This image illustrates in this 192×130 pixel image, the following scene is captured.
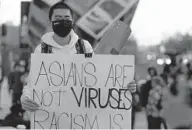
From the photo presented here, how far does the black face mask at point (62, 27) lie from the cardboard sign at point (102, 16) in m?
4.98

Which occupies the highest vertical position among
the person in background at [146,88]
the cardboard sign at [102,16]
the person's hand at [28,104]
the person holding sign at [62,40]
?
the cardboard sign at [102,16]

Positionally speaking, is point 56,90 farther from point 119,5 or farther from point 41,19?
point 41,19

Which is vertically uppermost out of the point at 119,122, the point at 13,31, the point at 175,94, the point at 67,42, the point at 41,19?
the point at 13,31

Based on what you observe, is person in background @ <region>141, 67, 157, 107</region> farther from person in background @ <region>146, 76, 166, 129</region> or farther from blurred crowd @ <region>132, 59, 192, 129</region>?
person in background @ <region>146, 76, 166, 129</region>

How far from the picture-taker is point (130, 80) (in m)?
3.35

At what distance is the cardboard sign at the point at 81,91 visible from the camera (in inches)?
129

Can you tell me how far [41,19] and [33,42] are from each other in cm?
94

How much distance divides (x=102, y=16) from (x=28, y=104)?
18.3 ft

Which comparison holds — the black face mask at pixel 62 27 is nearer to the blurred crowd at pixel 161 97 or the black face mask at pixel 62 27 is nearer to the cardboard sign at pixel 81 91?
the cardboard sign at pixel 81 91

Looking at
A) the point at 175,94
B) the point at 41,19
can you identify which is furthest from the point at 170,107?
the point at 41,19

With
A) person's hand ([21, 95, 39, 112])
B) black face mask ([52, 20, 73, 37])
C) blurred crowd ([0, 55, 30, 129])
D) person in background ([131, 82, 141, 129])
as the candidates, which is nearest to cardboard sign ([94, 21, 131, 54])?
black face mask ([52, 20, 73, 37])

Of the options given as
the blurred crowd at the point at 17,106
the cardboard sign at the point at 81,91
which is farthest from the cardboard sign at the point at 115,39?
the blurred crowd at the point at 17,106

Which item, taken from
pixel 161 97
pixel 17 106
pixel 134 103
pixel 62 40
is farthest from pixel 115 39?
pixel 134 103

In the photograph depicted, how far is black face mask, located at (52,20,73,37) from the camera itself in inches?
133
